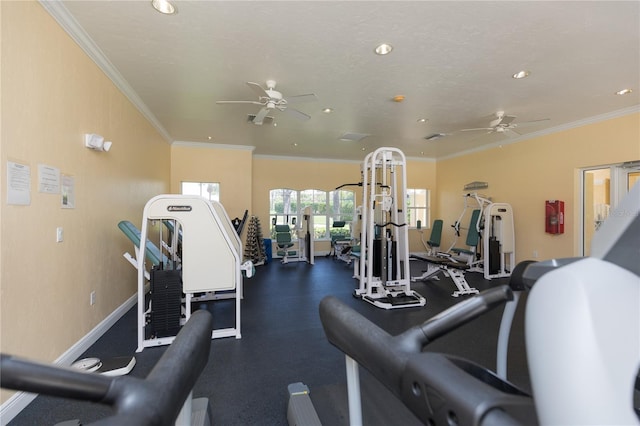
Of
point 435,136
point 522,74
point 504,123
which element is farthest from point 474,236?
point 522,74

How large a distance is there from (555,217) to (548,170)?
0.93 metres

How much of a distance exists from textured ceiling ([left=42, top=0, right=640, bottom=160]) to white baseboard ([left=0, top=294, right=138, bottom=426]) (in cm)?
264

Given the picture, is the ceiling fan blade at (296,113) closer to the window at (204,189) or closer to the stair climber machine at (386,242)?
the stair climber machine at (386,242)

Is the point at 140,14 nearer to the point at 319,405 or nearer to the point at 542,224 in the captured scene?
the point at 319,405

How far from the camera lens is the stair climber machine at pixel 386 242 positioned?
3996 millimetres

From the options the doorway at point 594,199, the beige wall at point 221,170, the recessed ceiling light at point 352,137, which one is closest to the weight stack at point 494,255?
the doorway at point 594,199

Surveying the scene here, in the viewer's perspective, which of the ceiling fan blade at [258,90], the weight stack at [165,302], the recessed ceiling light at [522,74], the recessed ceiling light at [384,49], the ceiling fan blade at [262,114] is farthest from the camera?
the ceiling fan blade at [262,114]

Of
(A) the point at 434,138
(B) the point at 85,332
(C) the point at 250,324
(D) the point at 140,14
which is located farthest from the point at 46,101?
(A) the point at 434,138

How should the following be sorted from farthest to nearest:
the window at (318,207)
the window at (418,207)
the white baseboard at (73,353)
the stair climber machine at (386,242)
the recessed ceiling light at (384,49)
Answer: the window at (418,207) → the window at (318,207) → the stair climber machine at (386,242) → the recessed ceiling light at (384,49) → the white baseboard at (73,353)

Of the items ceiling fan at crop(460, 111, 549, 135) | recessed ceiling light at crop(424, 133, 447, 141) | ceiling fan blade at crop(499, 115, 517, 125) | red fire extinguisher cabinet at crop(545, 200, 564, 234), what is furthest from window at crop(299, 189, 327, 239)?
red fire extinguisher cabinet at crop(545, 200, 564, 234)

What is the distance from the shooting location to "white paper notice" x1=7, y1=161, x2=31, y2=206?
178 centimetres

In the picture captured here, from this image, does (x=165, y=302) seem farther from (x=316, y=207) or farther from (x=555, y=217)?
(x=555, y=217)

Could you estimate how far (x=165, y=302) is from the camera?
2854 millimetres

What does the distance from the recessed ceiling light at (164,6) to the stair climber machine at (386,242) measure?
8.81 feet
